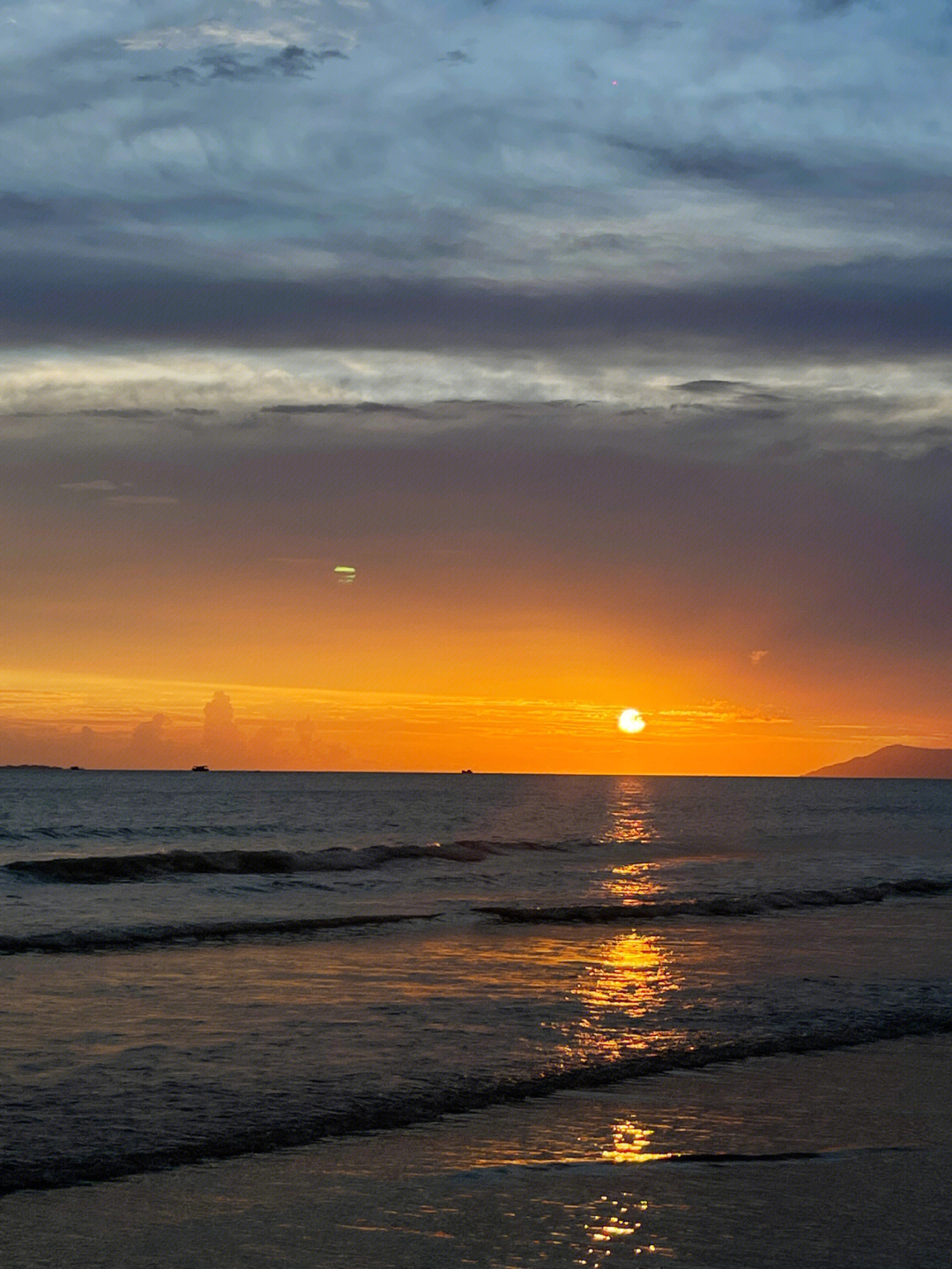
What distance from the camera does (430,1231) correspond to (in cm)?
741


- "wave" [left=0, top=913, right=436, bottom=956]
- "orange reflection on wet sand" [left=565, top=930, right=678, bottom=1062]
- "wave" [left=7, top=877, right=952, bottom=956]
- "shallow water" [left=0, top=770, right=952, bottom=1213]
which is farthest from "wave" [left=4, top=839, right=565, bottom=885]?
"orange reflection on wet sand" [left=565, top=930, right=678, bottom=1062]

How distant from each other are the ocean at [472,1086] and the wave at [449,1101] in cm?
4

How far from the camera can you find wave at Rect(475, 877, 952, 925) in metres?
27.9

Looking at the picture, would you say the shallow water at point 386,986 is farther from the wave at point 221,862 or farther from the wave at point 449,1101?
the wave at point 221,862

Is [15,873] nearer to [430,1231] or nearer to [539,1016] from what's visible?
[539,1016]

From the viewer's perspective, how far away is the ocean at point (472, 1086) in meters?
7.48

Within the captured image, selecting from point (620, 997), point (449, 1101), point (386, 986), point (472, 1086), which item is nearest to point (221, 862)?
point (386, 986)

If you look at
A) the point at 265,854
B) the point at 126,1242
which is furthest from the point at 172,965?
the point at 265,854

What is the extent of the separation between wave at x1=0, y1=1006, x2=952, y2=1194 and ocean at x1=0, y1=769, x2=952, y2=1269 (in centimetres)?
4

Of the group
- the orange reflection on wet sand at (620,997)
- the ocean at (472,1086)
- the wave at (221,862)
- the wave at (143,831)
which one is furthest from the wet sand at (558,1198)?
the wave at (143,831)

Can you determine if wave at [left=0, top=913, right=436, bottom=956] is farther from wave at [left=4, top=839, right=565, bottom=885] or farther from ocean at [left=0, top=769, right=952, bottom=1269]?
wave at [left=4, top=839, right=565, bottom=885]

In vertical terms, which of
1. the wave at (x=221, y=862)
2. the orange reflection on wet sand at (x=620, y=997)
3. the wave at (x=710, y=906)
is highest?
the orange reflection on wet sand at (x=620, y=997)

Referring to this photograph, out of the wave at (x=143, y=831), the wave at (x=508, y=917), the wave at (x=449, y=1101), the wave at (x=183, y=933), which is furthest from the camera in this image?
the wave at (x=143, y=831)

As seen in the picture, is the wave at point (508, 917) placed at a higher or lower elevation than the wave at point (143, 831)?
higher
